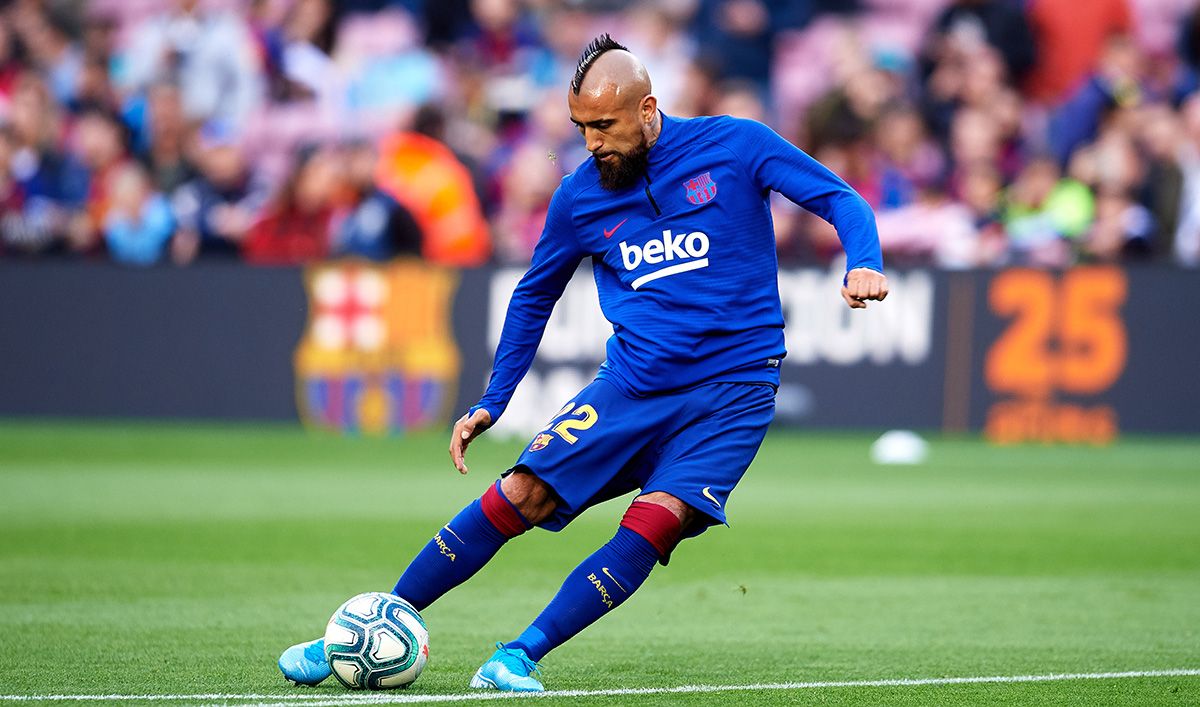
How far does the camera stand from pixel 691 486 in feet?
19.4

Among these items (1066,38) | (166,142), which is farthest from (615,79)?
(166,142)

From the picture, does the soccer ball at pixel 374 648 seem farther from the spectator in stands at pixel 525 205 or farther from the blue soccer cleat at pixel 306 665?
the spectator in stands at pixel 525 205

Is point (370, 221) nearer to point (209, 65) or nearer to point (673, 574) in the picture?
point (209, 65)

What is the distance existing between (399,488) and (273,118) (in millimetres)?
8709

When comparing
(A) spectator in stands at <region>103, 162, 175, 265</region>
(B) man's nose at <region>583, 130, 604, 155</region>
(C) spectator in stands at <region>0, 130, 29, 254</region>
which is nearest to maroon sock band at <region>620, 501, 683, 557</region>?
(B) man's nose at <region>583, 130, 604, 155</region>

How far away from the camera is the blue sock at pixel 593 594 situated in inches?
232

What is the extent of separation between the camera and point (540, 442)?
6.03 m

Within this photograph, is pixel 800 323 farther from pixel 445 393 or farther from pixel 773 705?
pixel 773 705

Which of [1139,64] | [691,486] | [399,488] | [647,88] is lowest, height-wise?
[399,488]

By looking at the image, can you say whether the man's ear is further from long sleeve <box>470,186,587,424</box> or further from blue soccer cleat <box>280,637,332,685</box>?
blue soccer cleat <box>280,637,332,685</box>

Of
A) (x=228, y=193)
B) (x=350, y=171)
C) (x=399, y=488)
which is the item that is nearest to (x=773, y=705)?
(x=399, y=488)

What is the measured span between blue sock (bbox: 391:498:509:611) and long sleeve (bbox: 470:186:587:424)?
1.47 ft

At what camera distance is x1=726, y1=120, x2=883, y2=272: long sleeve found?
5.93 metres

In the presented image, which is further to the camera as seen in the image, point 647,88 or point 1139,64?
point 1139,64
